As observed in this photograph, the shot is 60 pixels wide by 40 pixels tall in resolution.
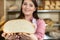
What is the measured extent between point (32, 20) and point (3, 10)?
24 centimetres

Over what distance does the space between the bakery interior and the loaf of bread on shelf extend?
6 centimetres

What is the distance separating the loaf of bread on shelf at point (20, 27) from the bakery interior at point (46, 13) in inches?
2.4

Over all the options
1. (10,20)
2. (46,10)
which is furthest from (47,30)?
(10,20)

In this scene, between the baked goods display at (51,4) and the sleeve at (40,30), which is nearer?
the sleeve at (40,30)

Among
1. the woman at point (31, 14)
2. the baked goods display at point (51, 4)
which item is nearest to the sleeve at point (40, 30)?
the woman at point (31, 14)

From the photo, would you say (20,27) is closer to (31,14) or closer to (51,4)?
(31,14)

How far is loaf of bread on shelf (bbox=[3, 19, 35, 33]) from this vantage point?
4.29ft

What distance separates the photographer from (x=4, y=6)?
1380mm

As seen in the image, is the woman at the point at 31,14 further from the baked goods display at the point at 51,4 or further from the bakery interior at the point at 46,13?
the baked goods display at the point at 51,4

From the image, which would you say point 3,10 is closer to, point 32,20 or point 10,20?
point 10,20

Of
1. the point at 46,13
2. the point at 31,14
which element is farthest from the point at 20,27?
the point at 46,13

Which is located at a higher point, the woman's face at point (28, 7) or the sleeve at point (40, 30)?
the woman's face at point (28, 7)

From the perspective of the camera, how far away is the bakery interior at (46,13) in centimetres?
137

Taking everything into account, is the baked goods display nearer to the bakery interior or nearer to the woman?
the bakery interior
